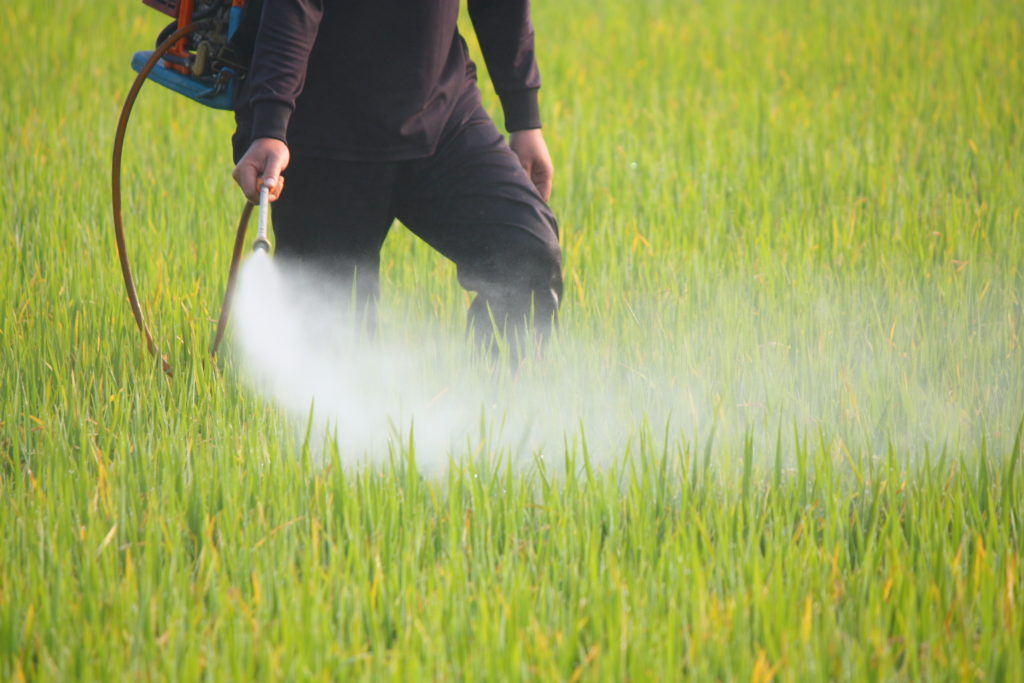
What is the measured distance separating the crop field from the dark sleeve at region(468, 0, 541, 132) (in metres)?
0.52

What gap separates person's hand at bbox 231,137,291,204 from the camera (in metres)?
2.14

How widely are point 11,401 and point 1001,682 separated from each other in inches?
77.5

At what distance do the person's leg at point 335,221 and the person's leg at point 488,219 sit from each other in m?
0.07

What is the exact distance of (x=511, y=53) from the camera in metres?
2.64

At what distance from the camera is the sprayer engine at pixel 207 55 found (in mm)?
2383

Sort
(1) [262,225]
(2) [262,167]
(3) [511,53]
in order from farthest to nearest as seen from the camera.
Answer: (3) [511,53] < (2) [262,167] < (1) [262,225]

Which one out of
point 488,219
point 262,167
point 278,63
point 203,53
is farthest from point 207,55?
point 488,219

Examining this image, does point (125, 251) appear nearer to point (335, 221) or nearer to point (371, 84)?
point (335, 221)

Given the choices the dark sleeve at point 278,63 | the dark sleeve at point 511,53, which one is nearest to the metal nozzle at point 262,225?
the dark sleeve at point 278,63

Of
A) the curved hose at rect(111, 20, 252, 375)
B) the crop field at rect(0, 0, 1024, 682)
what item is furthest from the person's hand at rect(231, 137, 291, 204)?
the crop field at rect(0, 0, 1024, 682)

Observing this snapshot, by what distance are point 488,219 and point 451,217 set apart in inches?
3.3

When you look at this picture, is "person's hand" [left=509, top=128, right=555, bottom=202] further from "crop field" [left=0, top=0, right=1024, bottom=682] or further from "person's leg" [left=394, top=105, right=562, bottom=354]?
"crop field" [left=0, top=0, right=1024, bottom=682]

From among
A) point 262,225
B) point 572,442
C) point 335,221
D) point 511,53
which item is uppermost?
point 511,53

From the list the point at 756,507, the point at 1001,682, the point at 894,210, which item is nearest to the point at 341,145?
the point at 756,507
